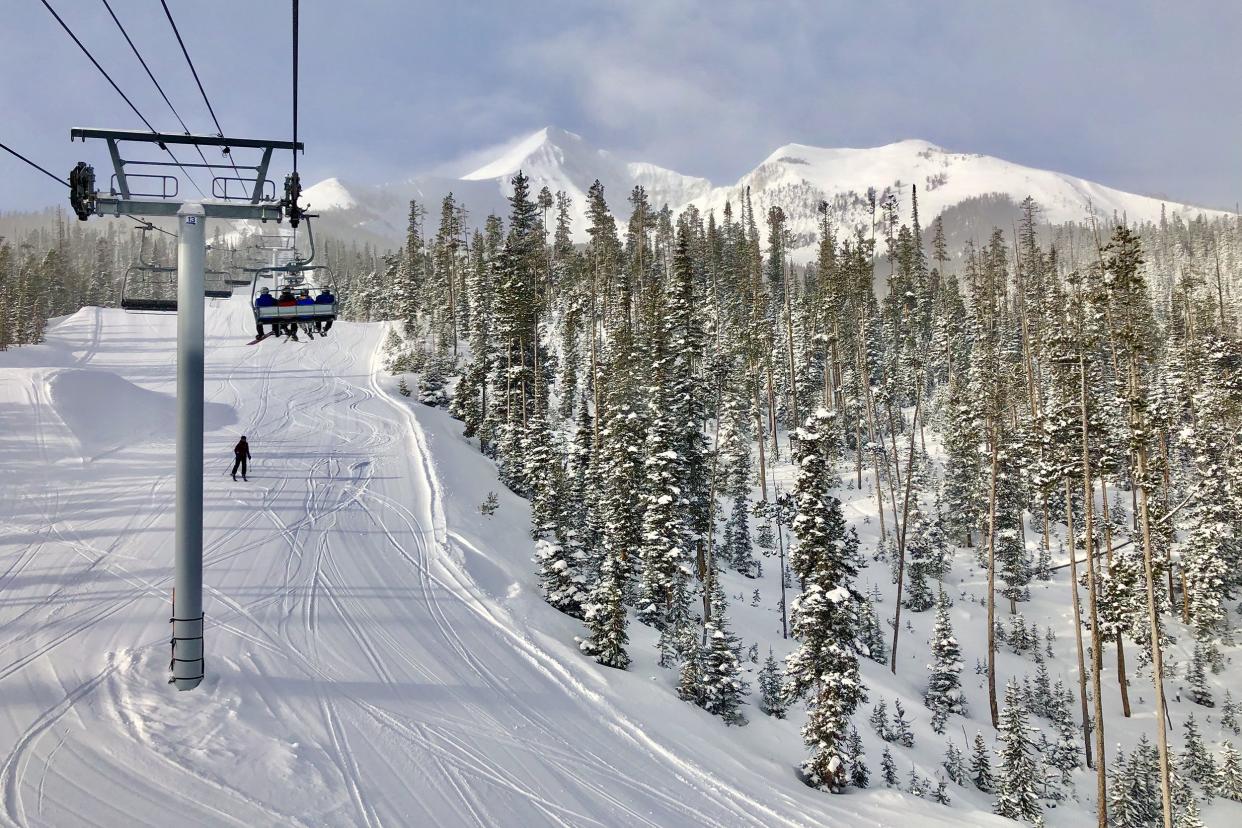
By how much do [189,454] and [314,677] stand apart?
5.29 m

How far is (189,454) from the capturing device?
34.7ft

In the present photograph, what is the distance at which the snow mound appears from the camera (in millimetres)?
27219

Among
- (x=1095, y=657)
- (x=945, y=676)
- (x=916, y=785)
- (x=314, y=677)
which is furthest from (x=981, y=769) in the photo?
(x=314, y=677)

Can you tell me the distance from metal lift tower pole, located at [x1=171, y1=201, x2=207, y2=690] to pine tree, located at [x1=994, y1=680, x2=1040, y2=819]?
21.7m

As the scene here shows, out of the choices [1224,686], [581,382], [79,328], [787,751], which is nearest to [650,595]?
[787,751]

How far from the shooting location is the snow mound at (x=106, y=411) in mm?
27219

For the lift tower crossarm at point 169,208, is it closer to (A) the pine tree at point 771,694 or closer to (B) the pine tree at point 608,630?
(B) the pine tree at point 608,630

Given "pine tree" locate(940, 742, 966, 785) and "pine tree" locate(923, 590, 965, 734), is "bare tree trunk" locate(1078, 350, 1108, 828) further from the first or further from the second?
"pine tree" locate(923, 590, 965, 734)

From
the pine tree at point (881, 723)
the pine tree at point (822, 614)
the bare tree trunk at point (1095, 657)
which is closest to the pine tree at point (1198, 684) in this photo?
the bare tree trunk at point (1095, 657)

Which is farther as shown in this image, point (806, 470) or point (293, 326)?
point (806, 470)

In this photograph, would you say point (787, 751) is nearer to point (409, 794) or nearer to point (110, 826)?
point (409, 794)

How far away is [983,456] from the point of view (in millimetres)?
44469

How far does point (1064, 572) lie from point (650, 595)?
104 feet

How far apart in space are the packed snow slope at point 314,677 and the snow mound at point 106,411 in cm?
21
